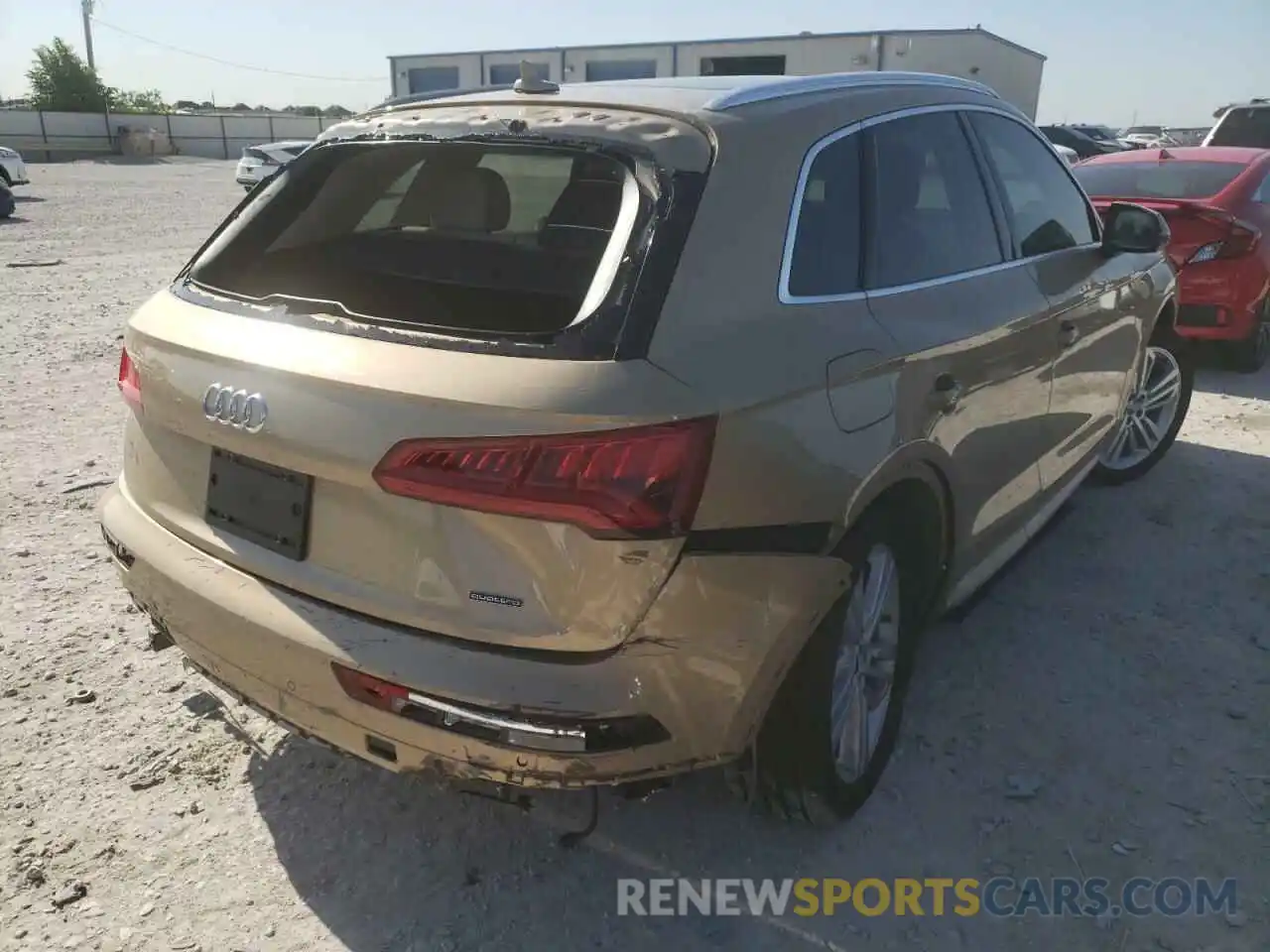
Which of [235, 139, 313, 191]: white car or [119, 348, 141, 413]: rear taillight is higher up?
[119, 348, 141, 413]: rear taillight

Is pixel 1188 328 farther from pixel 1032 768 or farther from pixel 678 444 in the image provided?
pixel 678 444

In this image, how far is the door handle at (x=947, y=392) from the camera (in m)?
2.68

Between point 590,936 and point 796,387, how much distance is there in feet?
4.33

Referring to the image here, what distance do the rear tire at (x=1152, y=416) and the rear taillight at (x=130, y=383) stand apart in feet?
14.5

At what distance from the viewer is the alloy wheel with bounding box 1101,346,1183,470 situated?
17.1ft

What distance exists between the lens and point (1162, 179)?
7.49 m

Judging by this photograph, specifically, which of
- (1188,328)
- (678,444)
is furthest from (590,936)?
(1188,328)

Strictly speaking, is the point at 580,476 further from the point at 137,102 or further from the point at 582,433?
the point at 137,102

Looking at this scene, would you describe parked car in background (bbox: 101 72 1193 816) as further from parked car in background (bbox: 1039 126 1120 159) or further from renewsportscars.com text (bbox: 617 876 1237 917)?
parked car in background (bbox: 1039 126 1120 159)

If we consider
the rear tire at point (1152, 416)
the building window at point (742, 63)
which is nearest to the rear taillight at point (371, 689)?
the rear tire at point (1152, 416)

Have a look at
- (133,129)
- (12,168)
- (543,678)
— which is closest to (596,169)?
(543,678)

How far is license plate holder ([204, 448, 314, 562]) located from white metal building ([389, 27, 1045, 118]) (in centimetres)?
3489

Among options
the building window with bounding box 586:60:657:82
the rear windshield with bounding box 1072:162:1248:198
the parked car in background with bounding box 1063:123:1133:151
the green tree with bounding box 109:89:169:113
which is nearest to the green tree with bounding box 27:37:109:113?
the green tree with bounding box 109:89:169:113

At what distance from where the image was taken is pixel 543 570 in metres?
1.90
